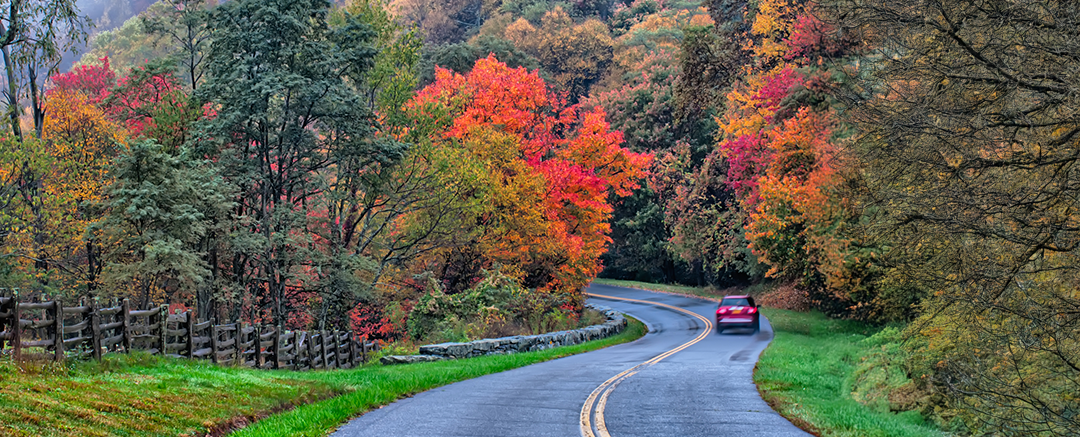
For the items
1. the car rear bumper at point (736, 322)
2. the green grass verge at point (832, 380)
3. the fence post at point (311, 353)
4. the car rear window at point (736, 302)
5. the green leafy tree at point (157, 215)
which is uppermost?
the green leafy tree at point (157, 215)

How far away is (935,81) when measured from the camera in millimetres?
11422

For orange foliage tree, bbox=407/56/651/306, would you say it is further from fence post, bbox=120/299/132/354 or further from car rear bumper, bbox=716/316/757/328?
fence post, bbox=120/299/132/354

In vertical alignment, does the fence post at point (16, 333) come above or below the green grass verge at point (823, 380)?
above

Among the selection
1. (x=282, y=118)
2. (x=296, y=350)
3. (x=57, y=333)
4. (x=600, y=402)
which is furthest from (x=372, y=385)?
(x=282, y=118)

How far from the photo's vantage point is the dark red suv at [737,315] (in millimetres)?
32031

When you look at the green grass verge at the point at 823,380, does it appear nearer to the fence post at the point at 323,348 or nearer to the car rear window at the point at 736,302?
the car rear window at the point at 736,302

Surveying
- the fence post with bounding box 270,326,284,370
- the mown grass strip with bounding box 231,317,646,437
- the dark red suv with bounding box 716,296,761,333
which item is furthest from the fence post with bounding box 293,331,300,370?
the dark red suv with bounding box 716,296,761,333

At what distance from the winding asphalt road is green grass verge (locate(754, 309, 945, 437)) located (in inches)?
16.4

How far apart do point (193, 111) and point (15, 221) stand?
6515mm

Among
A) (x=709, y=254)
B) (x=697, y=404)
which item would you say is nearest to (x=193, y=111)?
(x=697, y=404)

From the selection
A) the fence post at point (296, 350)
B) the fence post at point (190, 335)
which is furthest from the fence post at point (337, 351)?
the fence post at point (190, 335)

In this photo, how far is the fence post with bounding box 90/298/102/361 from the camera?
12.2m

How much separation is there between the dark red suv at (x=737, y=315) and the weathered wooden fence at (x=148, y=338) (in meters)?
16.2

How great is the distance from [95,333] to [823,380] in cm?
1485
